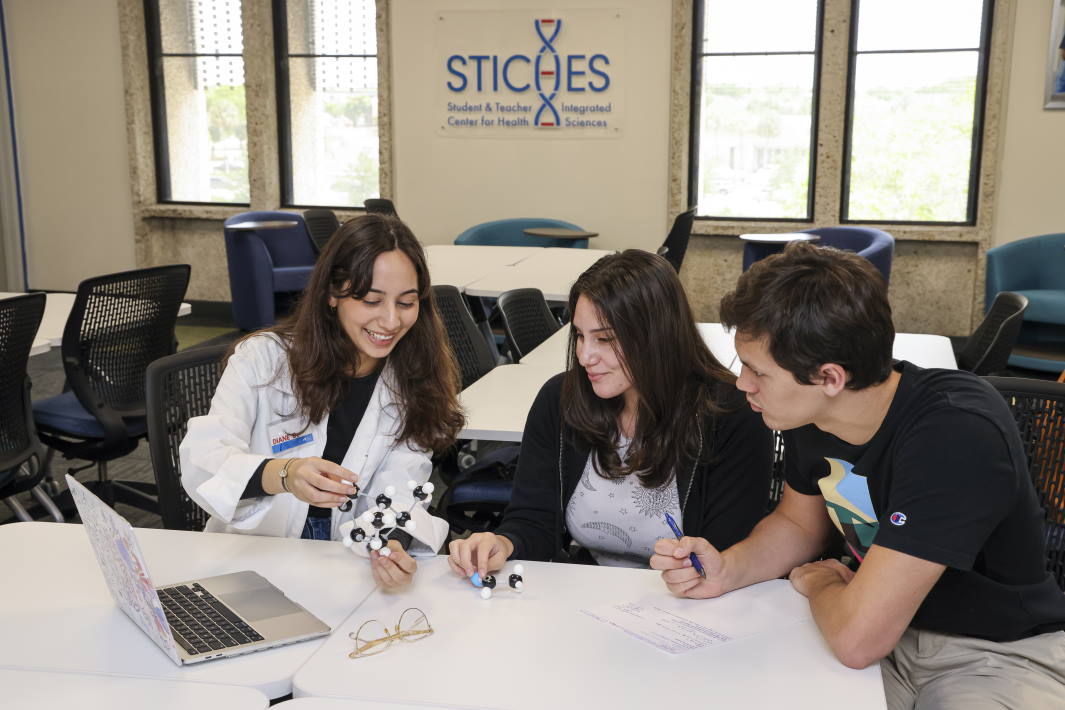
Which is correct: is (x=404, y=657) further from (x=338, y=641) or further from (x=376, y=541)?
(x=376, y=541)

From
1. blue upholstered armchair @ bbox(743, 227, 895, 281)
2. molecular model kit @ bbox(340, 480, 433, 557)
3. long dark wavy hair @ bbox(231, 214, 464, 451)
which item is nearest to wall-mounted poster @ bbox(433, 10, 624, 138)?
blue upholstered armchair @ bbox(743, 227, 895, 281)

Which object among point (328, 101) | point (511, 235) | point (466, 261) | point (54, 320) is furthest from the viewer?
point (328, 101)

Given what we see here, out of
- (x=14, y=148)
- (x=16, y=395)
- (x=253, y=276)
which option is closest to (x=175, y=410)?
(x=16, y=395)

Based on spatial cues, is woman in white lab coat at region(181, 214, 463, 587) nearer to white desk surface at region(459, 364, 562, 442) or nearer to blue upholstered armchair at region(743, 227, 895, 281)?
white desk surface at region(459, 364, 562, 442)

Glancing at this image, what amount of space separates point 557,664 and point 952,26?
7039mm

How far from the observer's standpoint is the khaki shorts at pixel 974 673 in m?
1.49

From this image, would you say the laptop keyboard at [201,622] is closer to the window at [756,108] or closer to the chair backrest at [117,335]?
the chair backrest at [117,335]

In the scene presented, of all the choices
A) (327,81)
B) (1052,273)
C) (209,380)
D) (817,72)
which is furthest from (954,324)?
(209,380)

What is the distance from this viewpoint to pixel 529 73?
7812 millimetres

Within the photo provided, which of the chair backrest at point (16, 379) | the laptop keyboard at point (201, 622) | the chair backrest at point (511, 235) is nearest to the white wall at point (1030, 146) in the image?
the chair backrest at point (511, 235)

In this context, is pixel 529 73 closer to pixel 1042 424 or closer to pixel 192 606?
pixel 1042 424

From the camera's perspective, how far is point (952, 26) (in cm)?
720

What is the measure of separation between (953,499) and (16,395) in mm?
2921

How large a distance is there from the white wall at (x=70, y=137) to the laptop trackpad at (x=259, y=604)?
7832 millimetres
